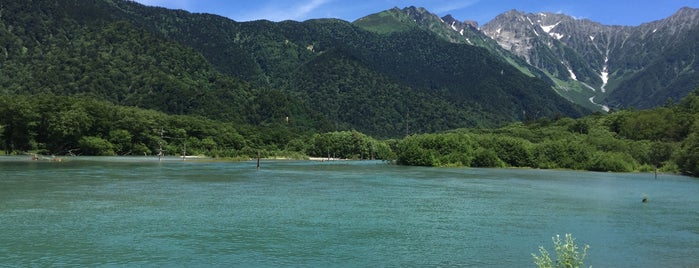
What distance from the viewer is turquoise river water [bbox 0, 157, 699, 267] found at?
2959 centimetres

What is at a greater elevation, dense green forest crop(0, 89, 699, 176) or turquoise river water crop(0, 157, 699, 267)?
dense green forest crop(0, 89, 699, 176)

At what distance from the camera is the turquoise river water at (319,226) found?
29.6 m

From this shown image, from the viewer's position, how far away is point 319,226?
39.9m

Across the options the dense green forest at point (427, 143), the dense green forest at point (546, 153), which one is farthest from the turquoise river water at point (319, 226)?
the dense green forest at point (427, 143)

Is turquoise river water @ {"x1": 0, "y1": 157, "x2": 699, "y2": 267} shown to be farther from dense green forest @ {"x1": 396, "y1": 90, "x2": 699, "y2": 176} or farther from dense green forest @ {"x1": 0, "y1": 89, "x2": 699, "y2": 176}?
dense green forest @ {"x1": 0, "y1": 89, "x2": 699, "y2": 176}

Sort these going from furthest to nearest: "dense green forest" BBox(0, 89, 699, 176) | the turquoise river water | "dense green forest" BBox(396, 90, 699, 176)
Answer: "dense green forest" BBox(396, 90, 699, 176) → "dense green forest" BBox(0, 89, 699, 176) → the turquoise river water

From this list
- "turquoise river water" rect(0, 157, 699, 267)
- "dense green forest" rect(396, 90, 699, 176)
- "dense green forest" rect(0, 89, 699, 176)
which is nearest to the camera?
"turquoise river water" rect(0, 157, 699, 267)

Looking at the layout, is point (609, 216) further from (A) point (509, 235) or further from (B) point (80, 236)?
(B) point (80, 236)

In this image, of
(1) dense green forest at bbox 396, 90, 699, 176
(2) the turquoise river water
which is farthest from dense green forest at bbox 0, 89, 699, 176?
(2) the turquoise river water

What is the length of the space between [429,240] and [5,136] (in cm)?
14667

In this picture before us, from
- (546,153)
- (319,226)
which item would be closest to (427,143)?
(546,153)

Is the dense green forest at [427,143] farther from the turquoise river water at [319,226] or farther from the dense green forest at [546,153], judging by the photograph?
the turquoise river water at [319,226]

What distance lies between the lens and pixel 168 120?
7805 inches

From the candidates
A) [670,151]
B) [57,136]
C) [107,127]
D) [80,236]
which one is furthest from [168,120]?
[80,236]
